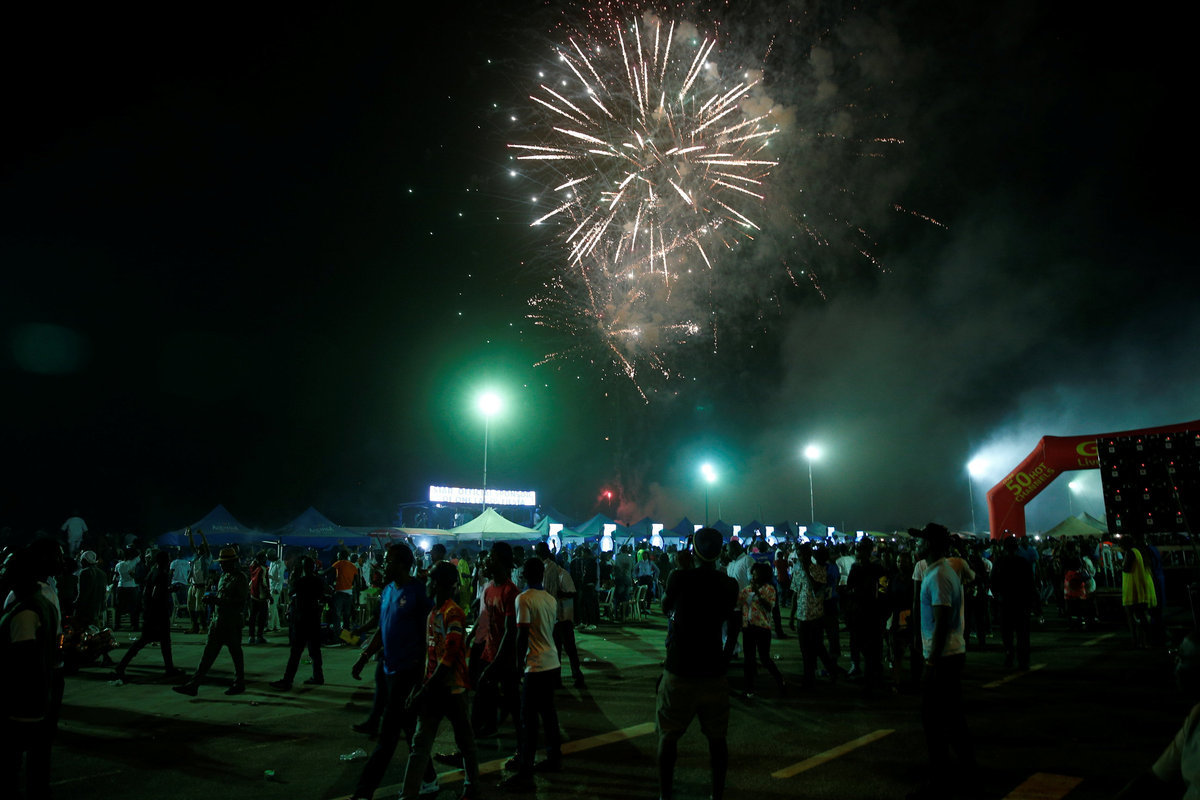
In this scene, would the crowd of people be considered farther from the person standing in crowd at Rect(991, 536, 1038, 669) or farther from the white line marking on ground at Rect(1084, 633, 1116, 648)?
the white line marking on ground at Rect(1084, 633, 1116, 648)

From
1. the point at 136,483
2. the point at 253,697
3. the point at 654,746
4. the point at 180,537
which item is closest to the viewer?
the point at 654,746

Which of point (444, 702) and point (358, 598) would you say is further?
point (358, 598)

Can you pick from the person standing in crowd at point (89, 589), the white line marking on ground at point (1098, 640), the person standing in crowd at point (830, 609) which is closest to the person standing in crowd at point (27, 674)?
the person standing in crowd at point (830, 609)

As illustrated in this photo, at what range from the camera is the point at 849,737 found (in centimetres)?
706

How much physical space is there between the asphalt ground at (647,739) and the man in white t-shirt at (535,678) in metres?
0.24

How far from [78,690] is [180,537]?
19.4m

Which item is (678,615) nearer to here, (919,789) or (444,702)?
(444,702)

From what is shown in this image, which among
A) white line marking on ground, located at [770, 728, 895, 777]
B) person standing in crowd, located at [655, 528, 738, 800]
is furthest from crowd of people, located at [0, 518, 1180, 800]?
white line marking on ground, located at [770, 728, 895, 777]

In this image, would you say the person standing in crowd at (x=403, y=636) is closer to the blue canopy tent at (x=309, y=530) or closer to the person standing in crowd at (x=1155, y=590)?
the person standing in crowd at (x=1155, y=590)

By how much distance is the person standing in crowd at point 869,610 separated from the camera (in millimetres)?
9438

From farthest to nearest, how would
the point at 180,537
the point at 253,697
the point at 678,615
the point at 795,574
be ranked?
the point at 180,537 < the point at 795,574 < the point at 253,697 < the point at 678,615

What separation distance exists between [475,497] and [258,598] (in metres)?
45.6

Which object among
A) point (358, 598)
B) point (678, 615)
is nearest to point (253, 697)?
point (678, 615)

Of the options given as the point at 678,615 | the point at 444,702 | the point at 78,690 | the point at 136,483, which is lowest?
the point at 78,690
